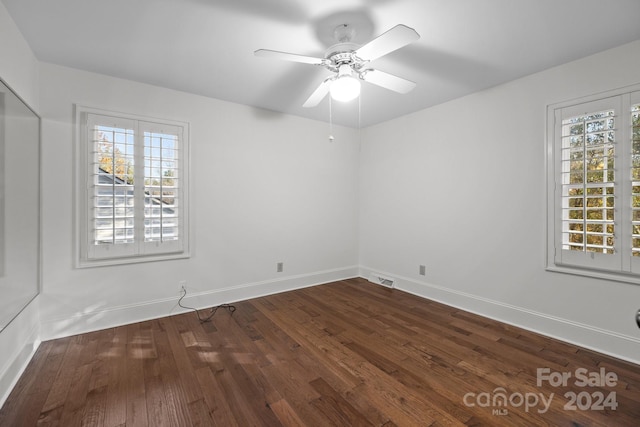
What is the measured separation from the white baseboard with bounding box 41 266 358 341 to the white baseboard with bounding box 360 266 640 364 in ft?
5.45

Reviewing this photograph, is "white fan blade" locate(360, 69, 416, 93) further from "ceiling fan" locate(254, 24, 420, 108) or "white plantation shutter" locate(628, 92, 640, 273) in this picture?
"white plantation shutter" locate(628, 92, 640, 273)

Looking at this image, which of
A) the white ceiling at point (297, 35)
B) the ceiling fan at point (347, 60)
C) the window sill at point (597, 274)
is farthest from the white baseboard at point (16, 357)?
the window sill at point (597, 274)

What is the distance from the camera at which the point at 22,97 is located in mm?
2094

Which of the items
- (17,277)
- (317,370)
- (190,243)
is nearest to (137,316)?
(190,243)

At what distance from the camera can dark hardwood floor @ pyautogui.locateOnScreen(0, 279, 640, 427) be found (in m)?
1.62

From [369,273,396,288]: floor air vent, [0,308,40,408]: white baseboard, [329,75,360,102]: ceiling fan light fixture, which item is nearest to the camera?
[0,308,40,408]: white baseboard

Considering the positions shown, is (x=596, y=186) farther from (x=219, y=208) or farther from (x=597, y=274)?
(x=219, y=208)

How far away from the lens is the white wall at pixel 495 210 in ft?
7.59

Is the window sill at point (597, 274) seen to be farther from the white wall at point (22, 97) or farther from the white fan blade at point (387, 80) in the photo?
the white wall at point (22, 97)

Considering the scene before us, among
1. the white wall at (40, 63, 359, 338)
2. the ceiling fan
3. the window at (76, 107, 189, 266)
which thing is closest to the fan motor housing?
the ceiling fan

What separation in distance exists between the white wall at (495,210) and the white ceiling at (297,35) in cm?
26

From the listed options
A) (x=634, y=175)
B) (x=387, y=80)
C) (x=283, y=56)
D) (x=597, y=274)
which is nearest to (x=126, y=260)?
(x=283, y=56)

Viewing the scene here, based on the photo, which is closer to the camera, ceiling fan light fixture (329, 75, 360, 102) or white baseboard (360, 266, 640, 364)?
ceiling fan light fixture (329, 75, 360, 102)

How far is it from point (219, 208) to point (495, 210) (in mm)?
3065
